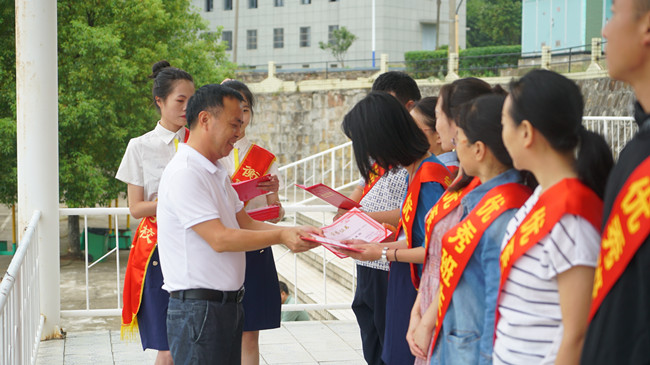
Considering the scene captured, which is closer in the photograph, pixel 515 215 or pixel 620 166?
pixel 620 166

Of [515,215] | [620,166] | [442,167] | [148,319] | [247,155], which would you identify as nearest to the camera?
[620,166]

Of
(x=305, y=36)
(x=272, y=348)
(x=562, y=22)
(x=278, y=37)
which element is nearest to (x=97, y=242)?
(x=272, y=348)

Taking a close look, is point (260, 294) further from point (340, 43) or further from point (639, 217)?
point (340, 43)

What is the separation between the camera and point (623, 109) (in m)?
13.3

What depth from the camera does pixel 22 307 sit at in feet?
11.2

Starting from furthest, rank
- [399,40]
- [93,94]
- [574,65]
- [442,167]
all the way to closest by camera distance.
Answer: [399,40]
[574,65]
[93,94]
[442,167]

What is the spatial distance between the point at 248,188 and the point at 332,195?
384 mm

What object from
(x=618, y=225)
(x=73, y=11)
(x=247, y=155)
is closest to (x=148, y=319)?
(x=247, y=155)

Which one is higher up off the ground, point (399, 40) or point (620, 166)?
point (399, 40)

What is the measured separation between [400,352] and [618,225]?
54.0 inches

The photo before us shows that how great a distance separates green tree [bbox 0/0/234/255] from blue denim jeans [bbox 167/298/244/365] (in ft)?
33.8

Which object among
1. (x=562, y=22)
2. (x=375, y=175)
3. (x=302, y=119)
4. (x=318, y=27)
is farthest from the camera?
(x=318, y=27)

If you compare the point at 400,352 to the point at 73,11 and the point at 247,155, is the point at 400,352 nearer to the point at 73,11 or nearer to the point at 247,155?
the point at 247,155

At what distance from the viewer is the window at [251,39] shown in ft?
115
